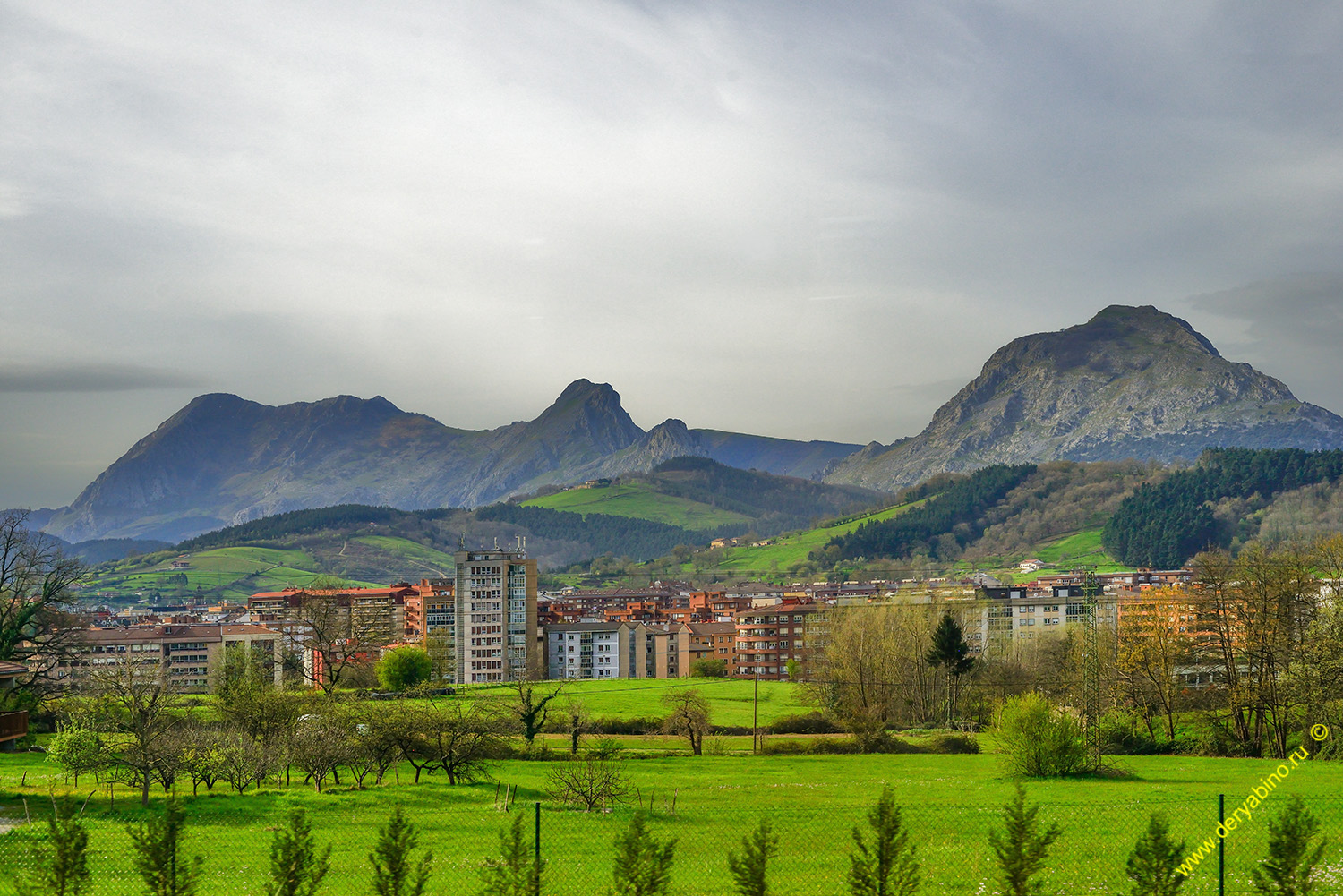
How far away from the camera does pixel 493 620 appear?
11906cm

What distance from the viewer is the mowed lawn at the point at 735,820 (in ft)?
68.7

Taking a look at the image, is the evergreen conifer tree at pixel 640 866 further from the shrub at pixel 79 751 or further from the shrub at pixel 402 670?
the shrub at pixel 402 670

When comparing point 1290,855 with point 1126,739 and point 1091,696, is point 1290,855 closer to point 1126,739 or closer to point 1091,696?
point 1091,696

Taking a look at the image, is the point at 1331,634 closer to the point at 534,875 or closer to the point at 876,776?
the point at 876,776

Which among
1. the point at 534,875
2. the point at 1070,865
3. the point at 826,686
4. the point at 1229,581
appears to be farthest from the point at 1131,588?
the point at 534,875

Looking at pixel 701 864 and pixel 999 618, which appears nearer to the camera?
pixel 701 864

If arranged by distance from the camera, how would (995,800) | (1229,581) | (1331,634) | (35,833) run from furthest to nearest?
(1229,581) → (1331,634) → (995,800) → (35,833)

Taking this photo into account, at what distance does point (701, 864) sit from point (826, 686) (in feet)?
180

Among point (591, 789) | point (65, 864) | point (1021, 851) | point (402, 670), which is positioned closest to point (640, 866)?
point (1021, 851)

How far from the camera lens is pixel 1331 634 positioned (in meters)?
48.0

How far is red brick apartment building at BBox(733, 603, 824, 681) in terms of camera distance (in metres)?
121

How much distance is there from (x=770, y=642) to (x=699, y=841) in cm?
9593

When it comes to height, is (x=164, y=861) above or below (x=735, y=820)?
above

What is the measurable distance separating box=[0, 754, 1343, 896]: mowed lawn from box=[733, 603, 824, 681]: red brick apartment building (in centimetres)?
7357
